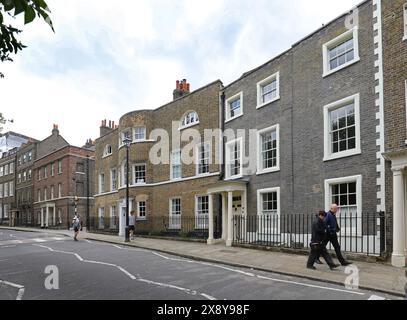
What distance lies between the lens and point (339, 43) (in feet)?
50.5

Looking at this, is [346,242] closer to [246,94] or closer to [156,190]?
[246,94]

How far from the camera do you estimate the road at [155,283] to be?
778cm

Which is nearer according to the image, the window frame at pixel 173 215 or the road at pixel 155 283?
the road at pixel 155 283

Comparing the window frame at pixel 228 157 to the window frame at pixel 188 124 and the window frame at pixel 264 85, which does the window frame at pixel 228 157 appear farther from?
the window frame at pixel 188 124

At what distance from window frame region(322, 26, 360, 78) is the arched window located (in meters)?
9.63

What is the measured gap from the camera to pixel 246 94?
66.6ft

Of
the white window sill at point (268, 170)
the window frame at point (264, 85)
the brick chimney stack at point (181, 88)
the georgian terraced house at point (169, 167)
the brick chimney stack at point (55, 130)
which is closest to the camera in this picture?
the white window sill at point (268, 170)

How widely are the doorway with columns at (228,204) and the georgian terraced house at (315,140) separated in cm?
5

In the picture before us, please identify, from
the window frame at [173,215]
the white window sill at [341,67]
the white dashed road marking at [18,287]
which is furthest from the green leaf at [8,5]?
the window frame at [173,215]

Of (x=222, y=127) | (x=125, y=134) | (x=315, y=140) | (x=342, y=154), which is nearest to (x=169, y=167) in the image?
(x=125, y=134)

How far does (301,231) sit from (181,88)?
Answer: 15042 mm

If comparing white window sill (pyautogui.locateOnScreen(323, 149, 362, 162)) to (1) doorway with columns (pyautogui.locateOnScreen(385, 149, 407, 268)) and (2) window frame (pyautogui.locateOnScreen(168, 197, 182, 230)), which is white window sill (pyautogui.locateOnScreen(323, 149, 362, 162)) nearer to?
(1) doorway with columns (pyautogui.locateOnScreen(385, 149, 407, 268))

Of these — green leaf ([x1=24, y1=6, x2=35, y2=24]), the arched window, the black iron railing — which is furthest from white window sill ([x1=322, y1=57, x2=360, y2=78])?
green leaf ([x1=24, y1=6, x2=35, y2=24])

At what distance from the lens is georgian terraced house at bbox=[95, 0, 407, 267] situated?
41.8 ft
